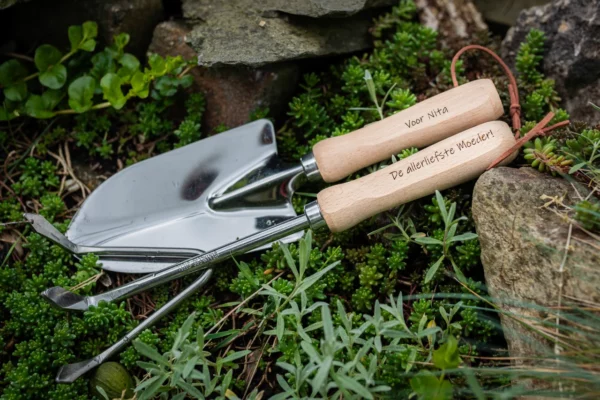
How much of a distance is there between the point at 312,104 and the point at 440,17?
1.73ft

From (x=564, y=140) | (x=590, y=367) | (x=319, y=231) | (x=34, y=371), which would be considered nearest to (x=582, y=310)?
(x=590, y=367)

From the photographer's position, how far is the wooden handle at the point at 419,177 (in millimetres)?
1582

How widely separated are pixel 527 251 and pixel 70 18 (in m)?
1.54

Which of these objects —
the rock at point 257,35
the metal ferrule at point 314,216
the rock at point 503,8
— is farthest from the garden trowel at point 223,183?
the rock at point 503,8

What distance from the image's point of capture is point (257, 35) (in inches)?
71.9

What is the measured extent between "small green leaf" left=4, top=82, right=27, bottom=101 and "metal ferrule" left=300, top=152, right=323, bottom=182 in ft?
2.93

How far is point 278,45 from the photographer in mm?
1807

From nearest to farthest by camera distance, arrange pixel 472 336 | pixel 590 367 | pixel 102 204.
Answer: pixel 590 367
pixel 472 336
pixel 102 204

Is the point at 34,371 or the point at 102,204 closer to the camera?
the point at 34,371

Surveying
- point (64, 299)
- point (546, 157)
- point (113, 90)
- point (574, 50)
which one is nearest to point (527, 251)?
point (546, 157)

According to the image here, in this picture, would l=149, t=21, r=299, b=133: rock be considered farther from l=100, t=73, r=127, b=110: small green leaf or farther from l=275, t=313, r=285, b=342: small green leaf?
l=275, t=313, r=285, b=342: small green leaf

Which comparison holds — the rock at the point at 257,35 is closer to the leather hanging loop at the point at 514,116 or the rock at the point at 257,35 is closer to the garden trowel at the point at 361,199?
the leather hanging loop at the point at 514,116

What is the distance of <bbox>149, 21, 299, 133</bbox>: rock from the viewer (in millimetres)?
1918

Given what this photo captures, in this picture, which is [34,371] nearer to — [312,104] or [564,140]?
[312,104]
